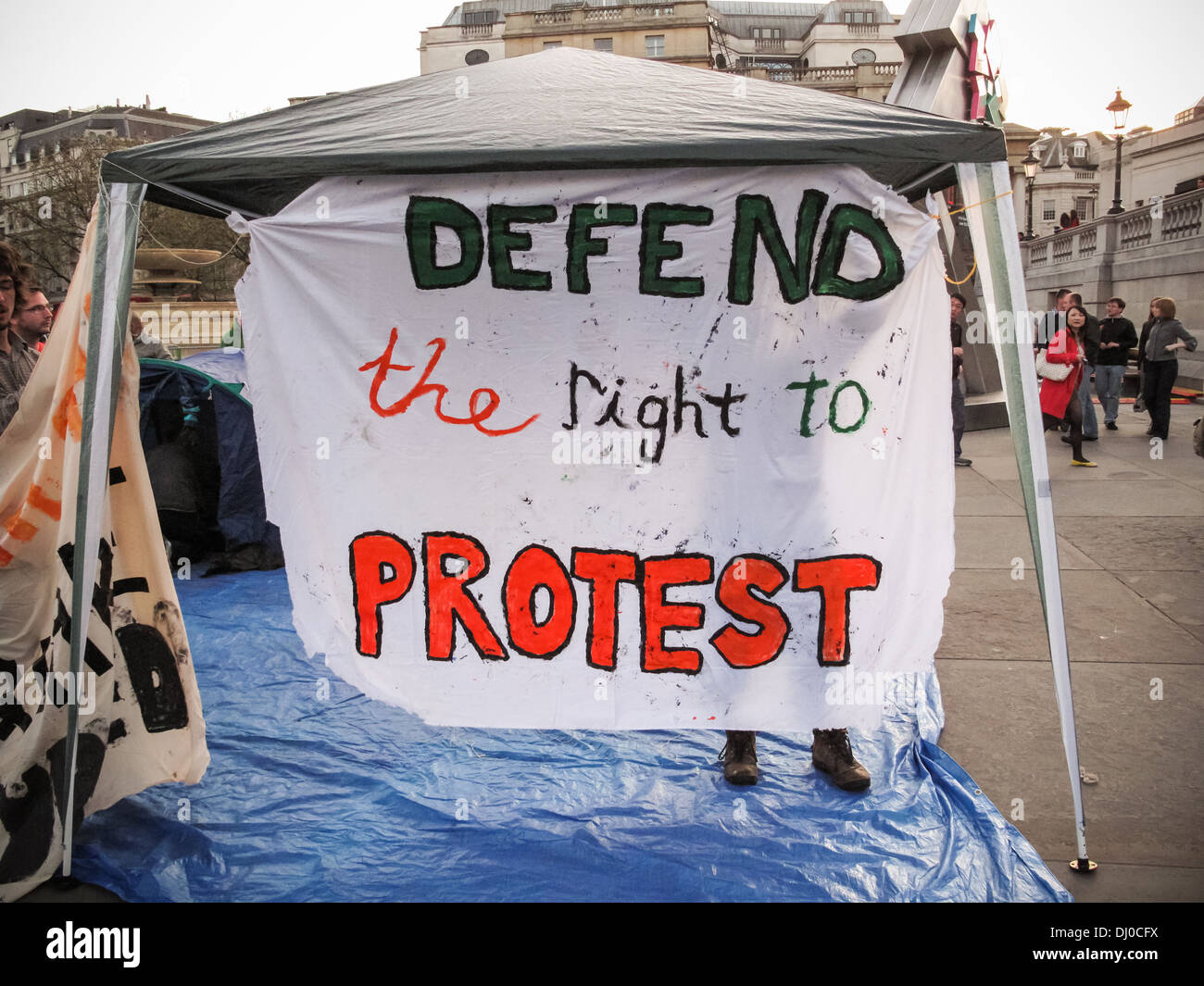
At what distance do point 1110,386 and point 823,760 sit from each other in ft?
35.5

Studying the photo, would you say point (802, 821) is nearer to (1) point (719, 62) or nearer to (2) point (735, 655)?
(2) point (735, 655)

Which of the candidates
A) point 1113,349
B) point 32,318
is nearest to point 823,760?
point 32,318

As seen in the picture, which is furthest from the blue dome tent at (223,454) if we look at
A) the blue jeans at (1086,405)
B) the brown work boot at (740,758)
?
the blue jeans at (1086,405)

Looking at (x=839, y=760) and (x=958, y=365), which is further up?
(x=958, y=365)

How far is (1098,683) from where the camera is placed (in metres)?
4.38

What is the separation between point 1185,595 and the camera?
5590 millimetres

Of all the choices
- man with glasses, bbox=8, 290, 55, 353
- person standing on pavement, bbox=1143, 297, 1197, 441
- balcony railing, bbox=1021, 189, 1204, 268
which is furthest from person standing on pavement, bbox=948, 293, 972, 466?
balcony railing, bbox=1021, 189, 1204, 268

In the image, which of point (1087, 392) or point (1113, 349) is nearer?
point (1087, 392)

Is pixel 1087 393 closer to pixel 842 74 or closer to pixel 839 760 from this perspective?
pixel 839 760

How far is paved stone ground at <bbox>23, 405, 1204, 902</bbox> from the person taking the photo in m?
3.05

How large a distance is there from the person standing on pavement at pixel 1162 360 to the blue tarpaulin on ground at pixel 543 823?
8.79 m

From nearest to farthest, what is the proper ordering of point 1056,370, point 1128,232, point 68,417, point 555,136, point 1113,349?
point 555,136, point 68,417, point 1056,370, point 1113,349, point 1128,232

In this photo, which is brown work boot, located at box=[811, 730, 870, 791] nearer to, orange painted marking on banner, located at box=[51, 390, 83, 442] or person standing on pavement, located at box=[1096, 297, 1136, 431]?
orange painted marking on banner, located at box=[51, 390, 83, 442]

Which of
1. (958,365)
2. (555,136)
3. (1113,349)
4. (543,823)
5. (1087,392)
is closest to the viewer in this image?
(555,136)
